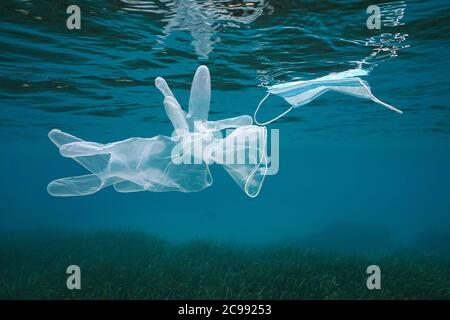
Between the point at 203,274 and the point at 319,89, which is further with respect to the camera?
the point at 203,274

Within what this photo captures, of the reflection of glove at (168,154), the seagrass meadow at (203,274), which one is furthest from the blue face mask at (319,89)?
the seagrass meadow at (203,274)

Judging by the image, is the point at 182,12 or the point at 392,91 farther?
the point at 392,91

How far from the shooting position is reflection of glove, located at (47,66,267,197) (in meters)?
5.13

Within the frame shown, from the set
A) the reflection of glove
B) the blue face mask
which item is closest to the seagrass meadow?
the reflection of glove

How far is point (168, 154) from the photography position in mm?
5488

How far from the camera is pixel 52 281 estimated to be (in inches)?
445

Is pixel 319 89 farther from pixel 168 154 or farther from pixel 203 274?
pixel 203 274

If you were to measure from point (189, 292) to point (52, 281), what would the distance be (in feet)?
16.0

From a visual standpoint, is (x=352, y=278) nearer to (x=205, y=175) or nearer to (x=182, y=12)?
(x=205, y=175)

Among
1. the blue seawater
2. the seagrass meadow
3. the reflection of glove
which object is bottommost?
the seagrass meadow

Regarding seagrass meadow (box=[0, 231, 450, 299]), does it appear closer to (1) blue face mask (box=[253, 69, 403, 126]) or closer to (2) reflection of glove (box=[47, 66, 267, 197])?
(2) reflection of glove (box=[47, 66, 267, 197])

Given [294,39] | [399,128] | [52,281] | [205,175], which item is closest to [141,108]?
[52,281]

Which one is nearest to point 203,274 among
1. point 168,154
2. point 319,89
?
point 168,154

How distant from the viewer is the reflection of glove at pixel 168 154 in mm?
5129
